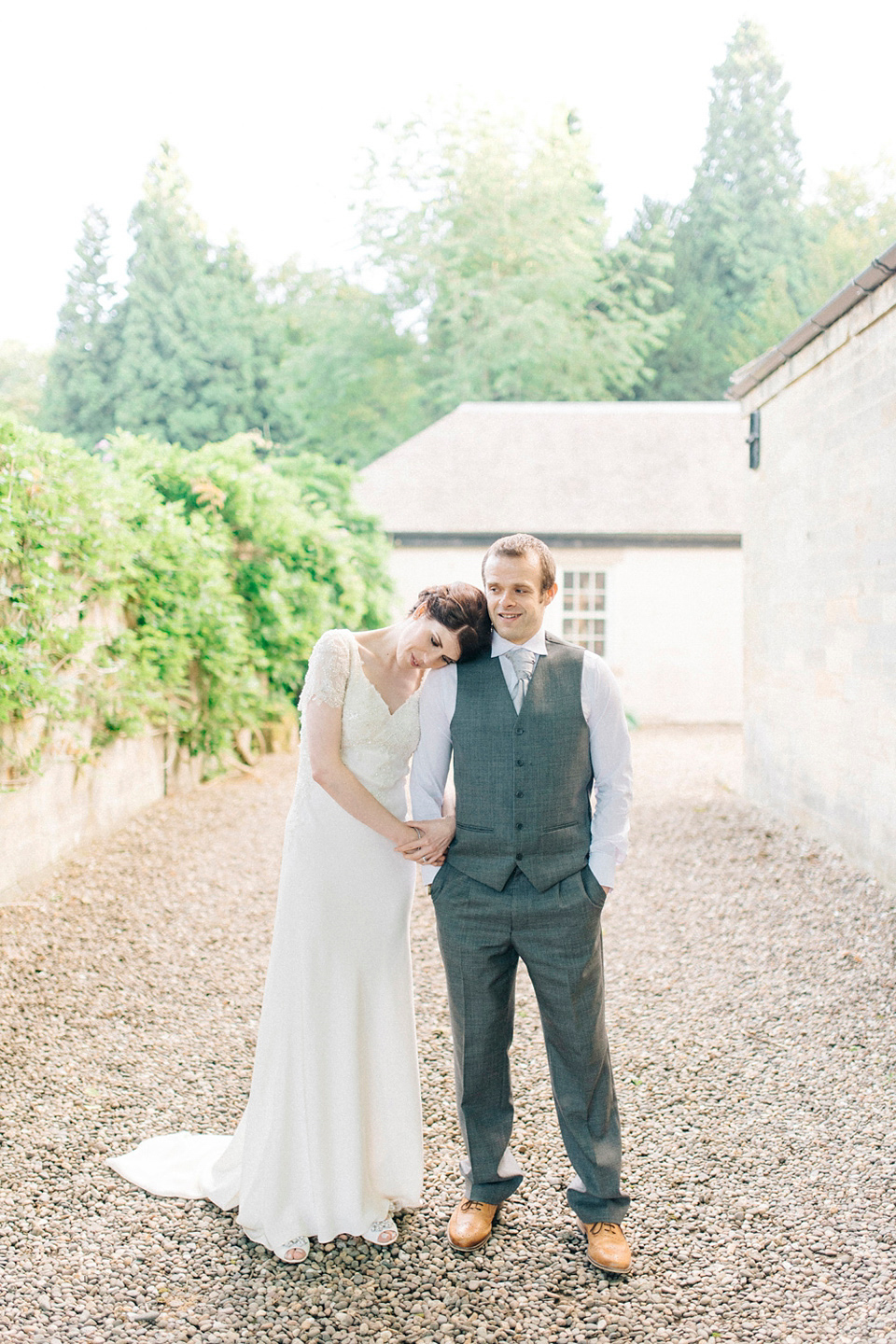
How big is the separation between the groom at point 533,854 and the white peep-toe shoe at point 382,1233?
0.16 meters

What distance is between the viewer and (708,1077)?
3.68 m

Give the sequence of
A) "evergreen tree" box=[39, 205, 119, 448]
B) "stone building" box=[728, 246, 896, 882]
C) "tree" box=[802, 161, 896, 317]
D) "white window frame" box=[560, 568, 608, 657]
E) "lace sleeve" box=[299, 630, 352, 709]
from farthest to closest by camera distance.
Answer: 1. "tree" box=[802, 161, 896, 317]
2. "evergreen tree" box=[39, 205, 119, 448]
3. "white window frame" box=[560, 568, 608, 657]
4. "stone building" box=[728, 246, 896, 882]
5. "lace sleeve" box=[299, 630, 352, 709]

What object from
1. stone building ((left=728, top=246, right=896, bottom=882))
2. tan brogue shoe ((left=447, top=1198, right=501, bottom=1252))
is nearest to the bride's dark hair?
tan brogue shoe ((left=447, top=1198, right=501, bottom=1252))

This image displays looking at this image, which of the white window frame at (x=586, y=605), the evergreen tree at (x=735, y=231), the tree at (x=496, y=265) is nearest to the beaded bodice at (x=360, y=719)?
the white window frame at (x=586, y=605)

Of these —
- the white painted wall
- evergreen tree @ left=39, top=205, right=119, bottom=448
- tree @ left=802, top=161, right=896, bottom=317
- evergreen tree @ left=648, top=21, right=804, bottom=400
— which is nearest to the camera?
the white painted wall

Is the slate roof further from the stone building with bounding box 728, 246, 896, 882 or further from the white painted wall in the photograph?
the stone building with bounding box 728, 246, 896, 882

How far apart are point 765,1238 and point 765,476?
278 inches

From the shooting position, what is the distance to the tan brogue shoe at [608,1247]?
101 inches

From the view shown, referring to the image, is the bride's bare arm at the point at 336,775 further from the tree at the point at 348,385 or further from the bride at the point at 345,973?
the tree at the point at 348,385

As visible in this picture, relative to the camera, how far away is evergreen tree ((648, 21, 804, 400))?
32.5 m

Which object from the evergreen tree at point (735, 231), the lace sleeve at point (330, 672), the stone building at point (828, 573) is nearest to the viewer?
the lace sleeve at point (330, 672)

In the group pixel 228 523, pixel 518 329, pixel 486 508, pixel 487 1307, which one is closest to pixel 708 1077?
pixel 487 1307

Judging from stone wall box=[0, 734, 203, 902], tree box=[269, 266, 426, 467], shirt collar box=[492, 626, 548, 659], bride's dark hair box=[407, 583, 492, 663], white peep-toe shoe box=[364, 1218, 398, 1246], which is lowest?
white peep-toe shoe box=[364, 1218, 398, 1246]

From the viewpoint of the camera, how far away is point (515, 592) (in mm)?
2564
